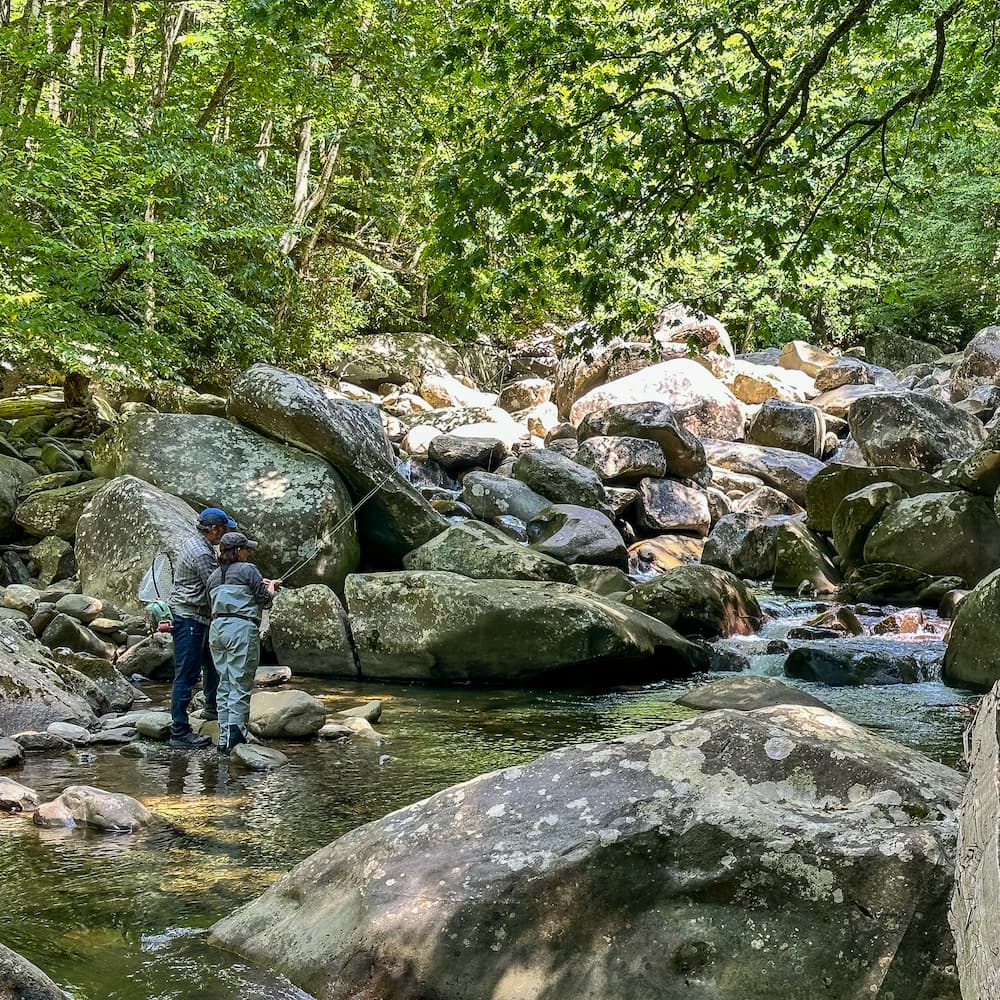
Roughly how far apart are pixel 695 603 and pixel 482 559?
2601mm

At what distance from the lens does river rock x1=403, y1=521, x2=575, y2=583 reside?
38.0 feet

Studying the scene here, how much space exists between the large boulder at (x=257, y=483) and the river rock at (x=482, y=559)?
109 cm

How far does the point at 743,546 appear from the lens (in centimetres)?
1608

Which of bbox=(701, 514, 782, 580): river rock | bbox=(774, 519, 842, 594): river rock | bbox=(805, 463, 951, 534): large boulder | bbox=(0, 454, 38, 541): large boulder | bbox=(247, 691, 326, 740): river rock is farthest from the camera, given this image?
bbox=(701, 514, 782, 580): river rock

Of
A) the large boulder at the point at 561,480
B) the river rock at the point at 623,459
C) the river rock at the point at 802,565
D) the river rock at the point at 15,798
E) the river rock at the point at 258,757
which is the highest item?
the river rock at the point at 623,459

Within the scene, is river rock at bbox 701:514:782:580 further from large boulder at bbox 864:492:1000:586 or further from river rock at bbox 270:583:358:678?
river rock at bbox 270:583:358:678

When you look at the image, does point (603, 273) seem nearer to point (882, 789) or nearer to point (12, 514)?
point (882, 789)

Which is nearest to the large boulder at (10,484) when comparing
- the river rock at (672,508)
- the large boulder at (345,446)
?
the large boulder at (345,446)

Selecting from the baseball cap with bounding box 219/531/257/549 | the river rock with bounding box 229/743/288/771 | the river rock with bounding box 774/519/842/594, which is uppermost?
the baseball cap with bounding box 219/531/257/549

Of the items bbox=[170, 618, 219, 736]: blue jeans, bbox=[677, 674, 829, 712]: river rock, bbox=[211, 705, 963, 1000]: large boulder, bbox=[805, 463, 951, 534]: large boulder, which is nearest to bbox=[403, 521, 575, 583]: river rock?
bbox=[677, 674, 829, 712]: river rock

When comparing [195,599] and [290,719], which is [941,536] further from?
[195,599]

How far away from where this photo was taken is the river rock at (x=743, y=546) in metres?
15.9

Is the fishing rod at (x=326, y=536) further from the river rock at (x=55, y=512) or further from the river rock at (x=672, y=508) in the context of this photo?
the river rock at (x=672, y=508)

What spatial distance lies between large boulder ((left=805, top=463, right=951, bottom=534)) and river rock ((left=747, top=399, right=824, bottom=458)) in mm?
6427
